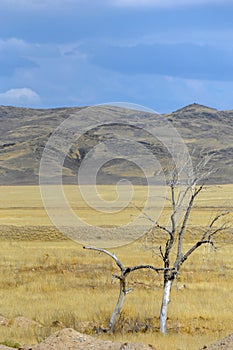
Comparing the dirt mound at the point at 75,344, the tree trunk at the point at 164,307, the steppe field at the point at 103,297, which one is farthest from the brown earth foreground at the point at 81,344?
the tree trunk at the point at 164,307

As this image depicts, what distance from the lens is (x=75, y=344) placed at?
37.9 ft

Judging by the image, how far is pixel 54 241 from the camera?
46.8 metres

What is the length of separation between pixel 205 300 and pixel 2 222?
3933 cm

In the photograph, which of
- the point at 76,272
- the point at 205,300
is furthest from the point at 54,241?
the point at 205,300

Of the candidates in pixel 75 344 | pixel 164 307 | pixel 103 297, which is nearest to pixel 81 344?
pixel 75 344

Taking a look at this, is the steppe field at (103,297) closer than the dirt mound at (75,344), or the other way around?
the dirt mound at (75,344)

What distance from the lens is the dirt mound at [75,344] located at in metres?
11.1

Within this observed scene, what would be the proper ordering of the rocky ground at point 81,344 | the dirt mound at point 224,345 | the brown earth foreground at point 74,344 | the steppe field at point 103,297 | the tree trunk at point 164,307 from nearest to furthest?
the dirt mound at point 224,345 → the rocky ground at point 81,344 → the brown earth foreground at point 74,344 → the tree trunk at point 164,307 → the steppe field at point 103,297

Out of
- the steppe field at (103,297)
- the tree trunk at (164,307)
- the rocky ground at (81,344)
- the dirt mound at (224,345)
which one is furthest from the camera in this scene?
the steppe field at (103,297)

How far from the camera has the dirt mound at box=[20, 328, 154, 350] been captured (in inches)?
439

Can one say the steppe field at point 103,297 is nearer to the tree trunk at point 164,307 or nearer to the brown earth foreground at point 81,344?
the tree trunk at point 164,307

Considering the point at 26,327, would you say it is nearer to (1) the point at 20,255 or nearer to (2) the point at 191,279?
(2) the point at 191,279

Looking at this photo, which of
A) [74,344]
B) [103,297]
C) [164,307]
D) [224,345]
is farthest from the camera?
[103,297]

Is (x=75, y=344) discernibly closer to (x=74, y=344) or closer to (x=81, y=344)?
(x=74, y=344)
